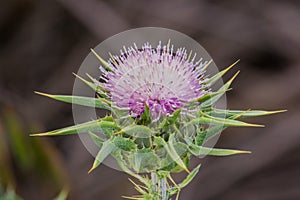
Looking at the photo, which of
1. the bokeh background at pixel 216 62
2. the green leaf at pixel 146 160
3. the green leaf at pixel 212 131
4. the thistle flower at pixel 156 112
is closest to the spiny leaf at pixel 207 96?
the thistle flower at pixel 156 112

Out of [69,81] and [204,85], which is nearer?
[204,85]

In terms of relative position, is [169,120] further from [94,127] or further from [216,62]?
[216,62]

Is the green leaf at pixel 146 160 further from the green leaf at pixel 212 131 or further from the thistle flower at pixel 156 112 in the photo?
the green leaf at pixel 212 131

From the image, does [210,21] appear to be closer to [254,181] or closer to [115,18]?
[115,18]

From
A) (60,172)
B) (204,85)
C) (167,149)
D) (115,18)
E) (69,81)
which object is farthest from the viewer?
(69,81)

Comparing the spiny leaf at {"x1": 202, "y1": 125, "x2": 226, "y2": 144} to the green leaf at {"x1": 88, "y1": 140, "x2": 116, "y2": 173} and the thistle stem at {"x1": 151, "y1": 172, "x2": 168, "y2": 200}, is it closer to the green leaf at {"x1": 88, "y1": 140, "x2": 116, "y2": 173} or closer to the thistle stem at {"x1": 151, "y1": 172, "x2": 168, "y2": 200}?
the thistle stem at {"x1": 151, "y1": 172, "x2": 168, "y2": 200}

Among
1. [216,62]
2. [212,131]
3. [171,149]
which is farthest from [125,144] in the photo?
[216,62]

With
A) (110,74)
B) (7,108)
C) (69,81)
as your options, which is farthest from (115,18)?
(110,74)

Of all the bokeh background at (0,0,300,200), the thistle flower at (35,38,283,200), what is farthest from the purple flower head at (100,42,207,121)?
the bokeh background at (0,0,300,200)
